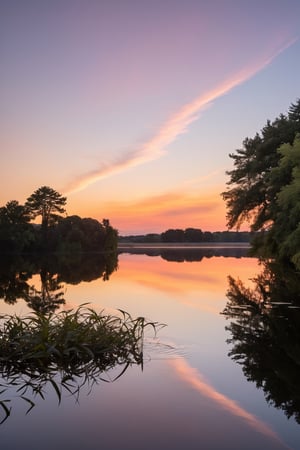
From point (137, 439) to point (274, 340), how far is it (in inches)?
248

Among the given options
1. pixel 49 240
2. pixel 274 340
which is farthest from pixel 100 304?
pixel 49 240

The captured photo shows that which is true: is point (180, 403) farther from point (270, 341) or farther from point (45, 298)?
point (45, 298)

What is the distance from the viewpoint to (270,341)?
35.3 ft

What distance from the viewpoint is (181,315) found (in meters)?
14.7

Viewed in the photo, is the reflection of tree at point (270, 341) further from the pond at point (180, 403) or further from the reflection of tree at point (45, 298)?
the reflection of tree at point (45, 298)

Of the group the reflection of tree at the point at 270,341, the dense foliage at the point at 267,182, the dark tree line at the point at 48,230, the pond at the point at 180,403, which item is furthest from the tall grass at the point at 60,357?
the dark tree line at the point at 48,230

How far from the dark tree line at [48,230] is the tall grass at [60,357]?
73898mm

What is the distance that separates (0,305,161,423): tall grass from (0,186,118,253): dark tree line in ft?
242

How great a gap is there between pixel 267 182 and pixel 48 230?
59.2 metres

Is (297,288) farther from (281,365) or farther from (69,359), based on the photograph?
(69,359)

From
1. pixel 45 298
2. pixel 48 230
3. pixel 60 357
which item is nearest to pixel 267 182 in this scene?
pixel 45 298

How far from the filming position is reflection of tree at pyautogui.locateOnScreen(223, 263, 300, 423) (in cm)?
730

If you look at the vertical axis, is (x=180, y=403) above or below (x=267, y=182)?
below

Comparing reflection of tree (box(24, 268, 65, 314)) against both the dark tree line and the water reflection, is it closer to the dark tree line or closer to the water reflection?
the water reflection
